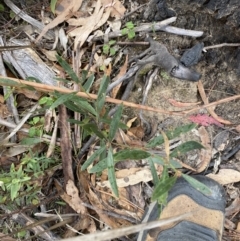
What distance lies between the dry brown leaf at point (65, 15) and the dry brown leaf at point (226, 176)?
856 mm

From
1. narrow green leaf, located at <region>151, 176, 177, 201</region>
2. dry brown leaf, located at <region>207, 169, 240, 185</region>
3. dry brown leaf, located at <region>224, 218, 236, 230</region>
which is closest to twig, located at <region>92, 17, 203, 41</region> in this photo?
dry brown leaf, located at <region>207, 169, 240, 185</region>

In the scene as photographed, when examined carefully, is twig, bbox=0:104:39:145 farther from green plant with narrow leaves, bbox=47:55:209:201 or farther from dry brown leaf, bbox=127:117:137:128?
dry brown leaf, bbox=127:117:137:128

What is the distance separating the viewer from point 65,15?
1571mm

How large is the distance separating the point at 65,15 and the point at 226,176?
2.99 feet

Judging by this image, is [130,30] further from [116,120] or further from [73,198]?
[73,198]

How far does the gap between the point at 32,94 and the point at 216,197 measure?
0.82m

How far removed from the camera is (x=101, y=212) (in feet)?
4.89

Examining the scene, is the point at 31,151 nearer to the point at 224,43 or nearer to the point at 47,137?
the point at 47,137

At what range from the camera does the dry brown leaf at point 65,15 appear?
1.57 metres

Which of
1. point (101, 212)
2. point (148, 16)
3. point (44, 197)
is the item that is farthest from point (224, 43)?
point (44, 197)

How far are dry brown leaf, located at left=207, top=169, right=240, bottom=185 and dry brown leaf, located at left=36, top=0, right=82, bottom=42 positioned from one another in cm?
86

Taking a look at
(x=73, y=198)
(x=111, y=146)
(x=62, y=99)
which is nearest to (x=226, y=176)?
(x=111, y=146)

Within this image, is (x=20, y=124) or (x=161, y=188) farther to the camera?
(x=20, y=124)

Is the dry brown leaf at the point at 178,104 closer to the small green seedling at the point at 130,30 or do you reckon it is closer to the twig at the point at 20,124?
the small green seedling at the point at 130,30
